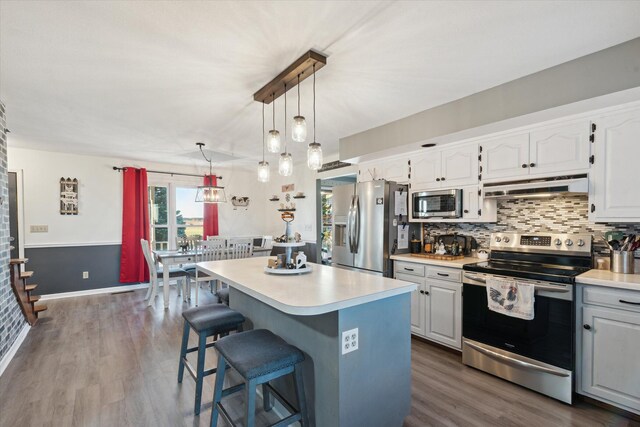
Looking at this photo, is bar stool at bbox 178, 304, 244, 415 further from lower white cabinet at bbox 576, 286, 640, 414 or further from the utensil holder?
the utensil holder

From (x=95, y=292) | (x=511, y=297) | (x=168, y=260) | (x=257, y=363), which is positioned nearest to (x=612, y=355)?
(x=511, y=297)

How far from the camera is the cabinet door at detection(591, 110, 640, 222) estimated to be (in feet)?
6.73

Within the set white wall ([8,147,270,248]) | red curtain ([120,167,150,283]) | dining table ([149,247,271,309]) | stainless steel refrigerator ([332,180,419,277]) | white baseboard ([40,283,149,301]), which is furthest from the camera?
red curtain ([120,167,150,283])

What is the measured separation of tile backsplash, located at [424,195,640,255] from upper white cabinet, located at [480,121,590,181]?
400mm

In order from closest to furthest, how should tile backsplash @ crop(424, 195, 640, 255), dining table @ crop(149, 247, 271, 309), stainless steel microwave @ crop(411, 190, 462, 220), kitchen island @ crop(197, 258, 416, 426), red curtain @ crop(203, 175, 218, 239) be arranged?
kitchen island @ crop(197, 258, 416, 426), tile backsplash @ crop(424, 195, 640, 255), stainless steel microwave @ crop(411, 190, 462, 220), dining table @ crop(149, 247, 271, 309), red curtain @ crop(203, 175, 218, 239)

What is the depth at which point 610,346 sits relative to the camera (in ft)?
6.48

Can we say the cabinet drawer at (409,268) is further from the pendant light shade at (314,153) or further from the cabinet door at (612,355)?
the pendant light shade at (314,153)

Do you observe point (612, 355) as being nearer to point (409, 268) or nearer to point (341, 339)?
point (409, 268)

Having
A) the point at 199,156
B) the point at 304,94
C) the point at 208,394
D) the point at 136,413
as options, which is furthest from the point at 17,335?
the point at 304,94

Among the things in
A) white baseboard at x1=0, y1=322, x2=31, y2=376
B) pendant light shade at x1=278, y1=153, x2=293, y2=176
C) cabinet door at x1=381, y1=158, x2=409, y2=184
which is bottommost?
white baseboard at x1=0, y1=322, x2=31, y2=376

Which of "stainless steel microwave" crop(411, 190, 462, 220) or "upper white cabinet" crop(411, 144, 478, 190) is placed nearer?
"upper white cabinet" crop(411, 144, 478, 190)

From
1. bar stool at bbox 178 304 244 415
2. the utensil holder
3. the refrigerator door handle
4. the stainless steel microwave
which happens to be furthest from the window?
the utensil holder

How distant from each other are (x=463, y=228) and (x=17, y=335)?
4909 millimetres

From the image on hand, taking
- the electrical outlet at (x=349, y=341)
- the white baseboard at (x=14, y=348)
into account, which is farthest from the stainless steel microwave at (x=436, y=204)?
the white baseboard at (x=14, y=348)
